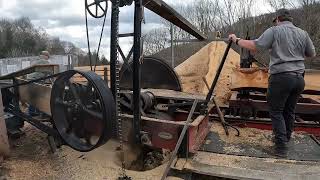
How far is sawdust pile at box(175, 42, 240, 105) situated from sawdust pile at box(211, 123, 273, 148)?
3.07 meters

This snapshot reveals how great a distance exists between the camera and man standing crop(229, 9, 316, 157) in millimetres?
4633

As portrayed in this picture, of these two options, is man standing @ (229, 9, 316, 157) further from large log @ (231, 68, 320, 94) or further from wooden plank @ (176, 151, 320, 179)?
large log @ (231, 68, 320, 94)

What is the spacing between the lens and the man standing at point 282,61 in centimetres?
463

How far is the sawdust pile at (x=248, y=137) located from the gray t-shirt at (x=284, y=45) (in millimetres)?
998

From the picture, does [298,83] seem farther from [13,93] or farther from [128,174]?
[13,93]

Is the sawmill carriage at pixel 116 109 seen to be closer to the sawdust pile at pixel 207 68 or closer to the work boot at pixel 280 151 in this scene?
the work boot at pixel 280 151

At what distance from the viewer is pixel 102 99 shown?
409 centimetres

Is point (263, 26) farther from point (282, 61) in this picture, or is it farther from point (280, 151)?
point (280, 151)

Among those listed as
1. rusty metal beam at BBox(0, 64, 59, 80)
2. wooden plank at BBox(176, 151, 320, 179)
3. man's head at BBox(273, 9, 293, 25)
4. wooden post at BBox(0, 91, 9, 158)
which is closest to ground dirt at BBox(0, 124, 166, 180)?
wooden post at BBox(0, 91, 9, 158)

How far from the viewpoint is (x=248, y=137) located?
5.43 metres

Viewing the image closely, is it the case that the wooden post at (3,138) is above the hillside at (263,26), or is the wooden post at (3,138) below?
below

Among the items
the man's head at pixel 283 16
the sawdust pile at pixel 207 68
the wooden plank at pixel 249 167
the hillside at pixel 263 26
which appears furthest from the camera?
the hillside at pixel 263 26

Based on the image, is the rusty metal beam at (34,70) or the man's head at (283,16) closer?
the man's head at (283,16)

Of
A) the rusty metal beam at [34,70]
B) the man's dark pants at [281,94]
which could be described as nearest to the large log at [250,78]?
the man's dark pants at [281,94]
